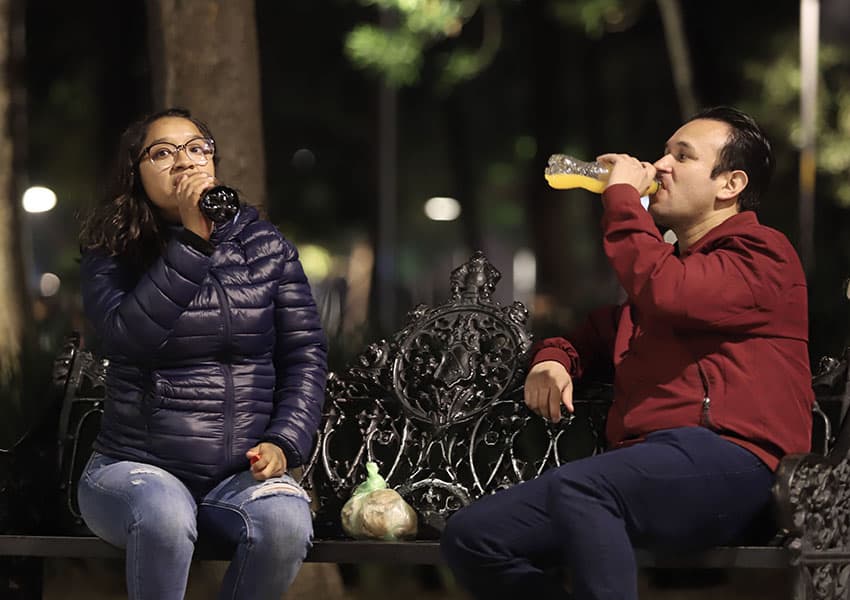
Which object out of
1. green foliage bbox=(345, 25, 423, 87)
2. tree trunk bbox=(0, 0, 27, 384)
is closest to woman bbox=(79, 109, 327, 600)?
tree trunk bbox=(0, 0, 27, 384)

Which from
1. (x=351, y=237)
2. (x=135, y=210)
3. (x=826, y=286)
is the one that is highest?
(x=135, y=210)

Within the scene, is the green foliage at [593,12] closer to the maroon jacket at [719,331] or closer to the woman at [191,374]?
the woman at [191,374]

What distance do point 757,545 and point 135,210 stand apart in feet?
7.39

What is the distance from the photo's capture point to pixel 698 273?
4.87 meters

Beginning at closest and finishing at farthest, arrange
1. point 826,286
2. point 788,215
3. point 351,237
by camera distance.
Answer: point 826,286, point 788,215, point 351,237

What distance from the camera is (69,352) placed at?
6258 mm

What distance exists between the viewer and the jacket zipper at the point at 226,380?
520 cm

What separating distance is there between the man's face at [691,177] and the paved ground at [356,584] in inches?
101

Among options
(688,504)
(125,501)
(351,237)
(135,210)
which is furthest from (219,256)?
(351,237)

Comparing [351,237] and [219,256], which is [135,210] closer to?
[219,256]

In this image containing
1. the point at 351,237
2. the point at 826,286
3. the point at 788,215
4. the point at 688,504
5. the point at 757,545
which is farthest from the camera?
the point at 351,237

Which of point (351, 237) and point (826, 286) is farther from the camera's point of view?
point (351, 237)

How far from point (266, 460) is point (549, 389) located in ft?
3.35

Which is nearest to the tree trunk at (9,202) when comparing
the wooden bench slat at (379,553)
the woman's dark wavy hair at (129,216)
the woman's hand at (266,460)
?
the wooden bench slat at (379,553)
